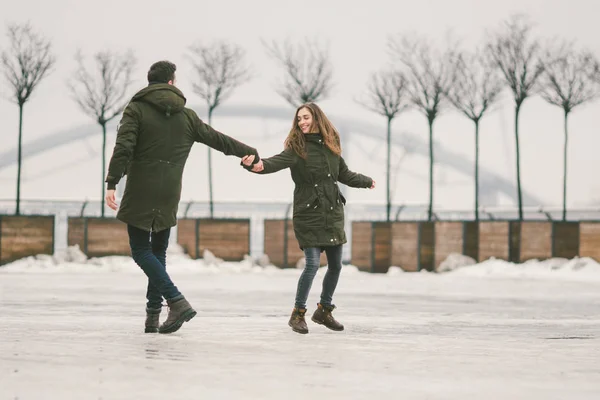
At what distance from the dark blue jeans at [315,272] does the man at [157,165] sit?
1.08 m

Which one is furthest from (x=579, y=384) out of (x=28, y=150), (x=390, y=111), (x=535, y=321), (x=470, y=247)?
(x=28, y=150)

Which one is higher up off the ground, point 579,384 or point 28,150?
point 28,150

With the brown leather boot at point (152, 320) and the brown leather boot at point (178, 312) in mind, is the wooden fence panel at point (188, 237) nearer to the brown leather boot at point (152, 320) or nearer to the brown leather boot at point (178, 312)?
the brown leather boot at point (152, 320)

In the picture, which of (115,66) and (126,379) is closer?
(126,379)

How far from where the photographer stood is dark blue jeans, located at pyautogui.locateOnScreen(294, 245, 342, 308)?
8.99 meters

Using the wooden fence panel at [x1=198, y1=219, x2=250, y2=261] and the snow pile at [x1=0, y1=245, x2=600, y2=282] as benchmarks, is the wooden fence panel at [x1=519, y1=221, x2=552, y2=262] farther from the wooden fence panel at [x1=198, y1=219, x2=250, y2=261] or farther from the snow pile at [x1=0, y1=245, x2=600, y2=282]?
the wooden fence panel at [x1=198, y1=219, x2=250, y2=261]

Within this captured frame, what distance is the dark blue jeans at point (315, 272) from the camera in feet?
29.5

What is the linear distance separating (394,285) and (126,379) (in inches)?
507

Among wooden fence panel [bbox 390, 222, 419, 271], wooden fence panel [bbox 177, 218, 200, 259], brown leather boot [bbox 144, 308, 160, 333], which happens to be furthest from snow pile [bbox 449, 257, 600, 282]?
brown leather boot [bbox 144, 308, 160, 333]

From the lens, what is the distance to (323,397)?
5.59 m

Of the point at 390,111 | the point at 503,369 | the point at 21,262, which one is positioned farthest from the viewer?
the point at 390,111

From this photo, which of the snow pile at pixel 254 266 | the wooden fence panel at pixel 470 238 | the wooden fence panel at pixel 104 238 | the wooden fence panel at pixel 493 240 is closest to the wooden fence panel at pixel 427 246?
the snow pile at pixel 254 266

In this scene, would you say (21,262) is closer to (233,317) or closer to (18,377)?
(233,317)

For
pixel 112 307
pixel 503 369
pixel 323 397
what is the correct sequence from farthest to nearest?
pixel 112 307 < pixel 503 369 < pixel 323 397
